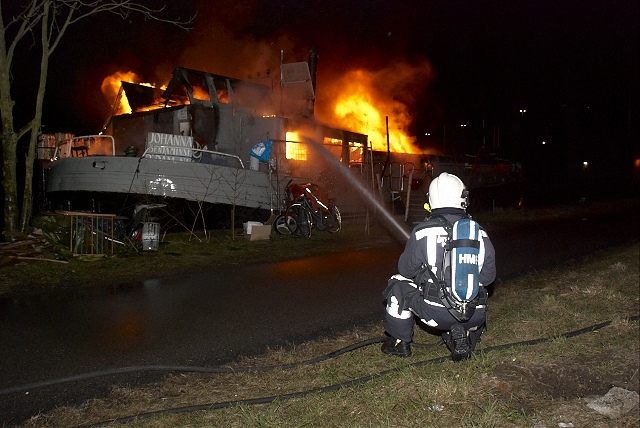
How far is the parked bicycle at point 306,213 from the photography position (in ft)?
43.9

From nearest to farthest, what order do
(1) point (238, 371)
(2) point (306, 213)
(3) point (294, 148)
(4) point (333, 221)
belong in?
(1) point (238, 371) < (2) point (306, 213) < (4) point (333, 221) < (3) point (294, 148)

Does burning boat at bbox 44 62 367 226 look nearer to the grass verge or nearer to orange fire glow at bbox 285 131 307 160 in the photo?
orange fire glow at bbox 285 131 307 160

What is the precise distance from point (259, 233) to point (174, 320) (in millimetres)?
6499

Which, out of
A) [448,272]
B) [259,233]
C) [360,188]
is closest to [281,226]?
[259,233]

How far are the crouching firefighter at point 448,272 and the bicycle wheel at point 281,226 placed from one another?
918 cm

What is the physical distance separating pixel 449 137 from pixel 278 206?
29.4m

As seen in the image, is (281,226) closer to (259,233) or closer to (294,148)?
(259,233)

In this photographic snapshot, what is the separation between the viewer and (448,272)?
13.1 feet

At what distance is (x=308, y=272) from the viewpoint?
940 cm

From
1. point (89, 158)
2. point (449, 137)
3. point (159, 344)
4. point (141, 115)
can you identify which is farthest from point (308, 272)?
point (449, 137)

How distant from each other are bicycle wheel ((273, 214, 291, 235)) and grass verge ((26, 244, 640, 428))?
786 centimetres

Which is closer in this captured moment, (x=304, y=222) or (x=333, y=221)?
(x=304, y=222)

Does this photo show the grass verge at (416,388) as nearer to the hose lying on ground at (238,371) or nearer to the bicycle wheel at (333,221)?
the hose lying on ground at (238,371)

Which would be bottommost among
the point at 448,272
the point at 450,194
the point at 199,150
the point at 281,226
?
the point at 281,226
